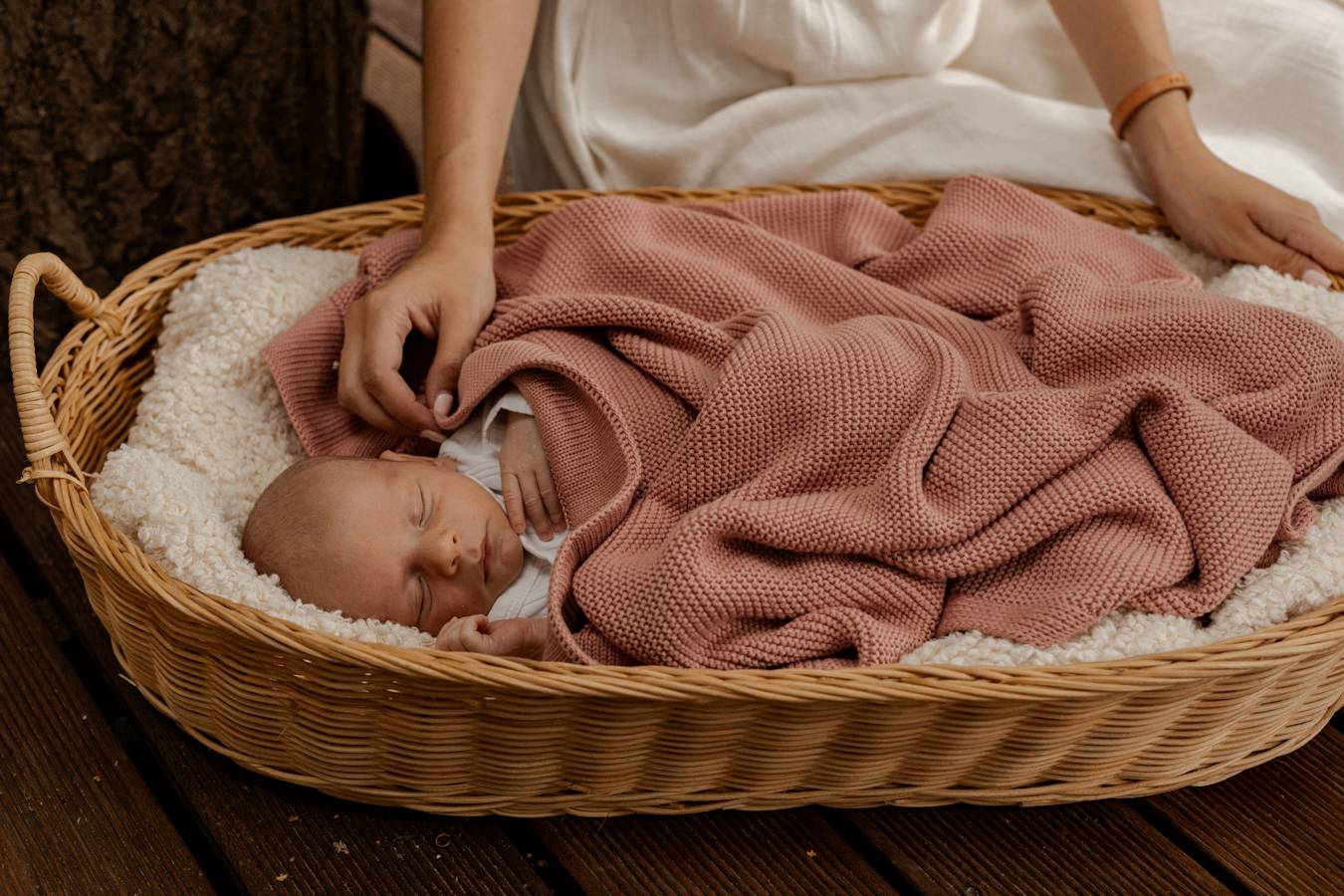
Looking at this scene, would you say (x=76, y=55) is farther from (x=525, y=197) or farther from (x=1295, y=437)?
(x=1295, y=437)

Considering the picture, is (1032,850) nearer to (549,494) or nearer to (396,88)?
(549,494)

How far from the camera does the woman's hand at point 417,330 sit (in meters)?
1.11

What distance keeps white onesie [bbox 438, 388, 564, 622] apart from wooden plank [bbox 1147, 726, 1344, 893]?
0.55 m

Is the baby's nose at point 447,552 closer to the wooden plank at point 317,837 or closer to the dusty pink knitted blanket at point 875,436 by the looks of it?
the dusty pink knitted blanket at point 875,436

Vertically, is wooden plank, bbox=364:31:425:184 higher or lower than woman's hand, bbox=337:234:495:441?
lower

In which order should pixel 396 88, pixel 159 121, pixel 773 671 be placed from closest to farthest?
pixel 773 671
pixel 159 121
pixel 396 88

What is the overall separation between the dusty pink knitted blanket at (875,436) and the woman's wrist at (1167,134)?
21 cm

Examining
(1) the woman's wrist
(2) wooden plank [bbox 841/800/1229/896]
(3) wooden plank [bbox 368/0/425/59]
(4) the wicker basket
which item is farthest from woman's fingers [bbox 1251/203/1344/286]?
(3) wooden plank [bbox 368/0/425/59]

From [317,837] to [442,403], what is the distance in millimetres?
398

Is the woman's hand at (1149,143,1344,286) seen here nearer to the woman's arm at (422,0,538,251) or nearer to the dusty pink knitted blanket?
the dusty pink knitted blanket

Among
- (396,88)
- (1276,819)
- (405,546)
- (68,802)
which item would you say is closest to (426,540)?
(405,546)

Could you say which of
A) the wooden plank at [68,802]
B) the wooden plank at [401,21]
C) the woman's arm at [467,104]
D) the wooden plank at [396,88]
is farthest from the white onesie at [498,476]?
the wooden plank at [401,21]

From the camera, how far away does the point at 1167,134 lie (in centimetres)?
134

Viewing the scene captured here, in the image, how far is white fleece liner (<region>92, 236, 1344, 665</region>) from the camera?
0.93m
